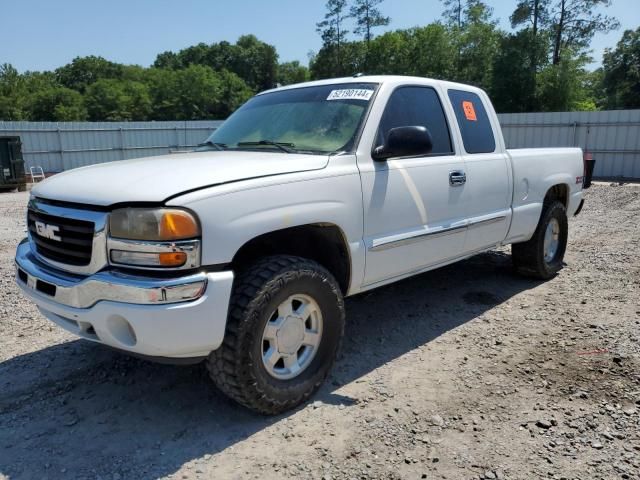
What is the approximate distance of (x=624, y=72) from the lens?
39875 mm

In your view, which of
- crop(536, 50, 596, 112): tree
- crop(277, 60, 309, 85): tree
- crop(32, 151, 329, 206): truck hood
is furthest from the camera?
crop(277, 60, 309, 85): tree

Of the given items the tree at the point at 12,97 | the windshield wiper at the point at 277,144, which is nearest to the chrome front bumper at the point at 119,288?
the windshield wiper at the point at 277,144

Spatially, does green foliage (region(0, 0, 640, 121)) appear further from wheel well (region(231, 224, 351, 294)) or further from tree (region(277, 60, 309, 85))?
wheel well (region(231, 224, 351, 294))

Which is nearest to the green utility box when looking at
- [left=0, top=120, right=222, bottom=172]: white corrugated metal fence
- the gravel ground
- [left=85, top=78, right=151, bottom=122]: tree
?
[left=0, top=120, right=222, bottom=172]: white corrugated metal fence

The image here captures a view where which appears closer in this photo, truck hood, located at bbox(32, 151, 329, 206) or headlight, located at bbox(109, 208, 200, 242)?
headlight, located at bbox(109, 208, 200, 242)

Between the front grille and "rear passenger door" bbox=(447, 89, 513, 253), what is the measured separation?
289cm

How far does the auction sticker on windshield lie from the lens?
3680 millimetres

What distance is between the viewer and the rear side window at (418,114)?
3.72 m

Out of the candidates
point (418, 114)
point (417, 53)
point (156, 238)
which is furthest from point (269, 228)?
point (417, 53)

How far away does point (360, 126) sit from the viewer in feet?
11.5

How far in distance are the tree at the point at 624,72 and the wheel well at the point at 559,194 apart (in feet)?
129

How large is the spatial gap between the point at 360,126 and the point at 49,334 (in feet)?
10.1

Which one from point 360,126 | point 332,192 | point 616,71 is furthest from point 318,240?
point 616,71

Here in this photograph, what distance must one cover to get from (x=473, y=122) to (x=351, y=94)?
57.5 inches
